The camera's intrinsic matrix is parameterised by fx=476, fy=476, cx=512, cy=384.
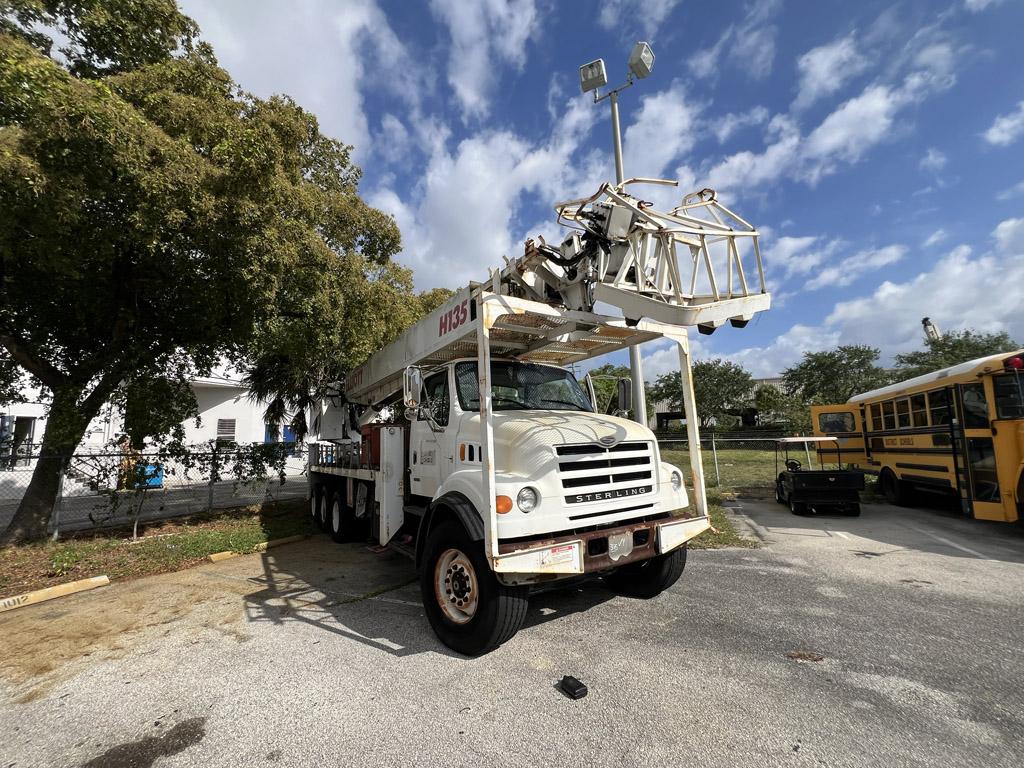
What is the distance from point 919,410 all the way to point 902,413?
2.66ft

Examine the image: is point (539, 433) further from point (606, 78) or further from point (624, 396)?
point (606, 78)

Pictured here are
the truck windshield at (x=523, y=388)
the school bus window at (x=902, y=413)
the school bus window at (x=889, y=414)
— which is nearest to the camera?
the truck windshield at (x=523, y=388)

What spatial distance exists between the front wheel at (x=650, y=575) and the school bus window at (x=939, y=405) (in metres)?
7.54

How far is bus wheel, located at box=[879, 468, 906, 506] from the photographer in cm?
1090

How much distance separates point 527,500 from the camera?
3.76 metres

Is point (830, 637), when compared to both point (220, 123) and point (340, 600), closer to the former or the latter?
point (340, 600)

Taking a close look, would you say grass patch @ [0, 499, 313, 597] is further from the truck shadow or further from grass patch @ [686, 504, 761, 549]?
grass patch @ [686, 504, 761, 549]

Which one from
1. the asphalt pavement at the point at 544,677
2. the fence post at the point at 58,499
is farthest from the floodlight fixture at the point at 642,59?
the fence post at the point at 58,499

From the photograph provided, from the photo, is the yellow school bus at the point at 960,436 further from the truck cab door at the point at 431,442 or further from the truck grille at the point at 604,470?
the truck cab door at the point at 431,442

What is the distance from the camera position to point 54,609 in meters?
5.39

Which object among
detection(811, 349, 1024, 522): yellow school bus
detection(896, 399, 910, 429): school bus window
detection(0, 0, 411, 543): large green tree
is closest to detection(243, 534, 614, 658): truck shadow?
detection(0, 0, 411, 543): large green tree

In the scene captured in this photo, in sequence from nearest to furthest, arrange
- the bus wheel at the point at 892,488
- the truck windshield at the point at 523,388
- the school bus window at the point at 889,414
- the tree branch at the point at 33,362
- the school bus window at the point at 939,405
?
the truck windshield at the point at 523,388 < the tree branch at the point at 33,362 < the school bus window at the point at 939,405 < the bus wheel at the point at 892,488 < the school bus window at the point at 889,414

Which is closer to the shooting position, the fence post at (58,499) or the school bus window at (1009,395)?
the school bus window at (1009,395)

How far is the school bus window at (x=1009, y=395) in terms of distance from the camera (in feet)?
24.3
